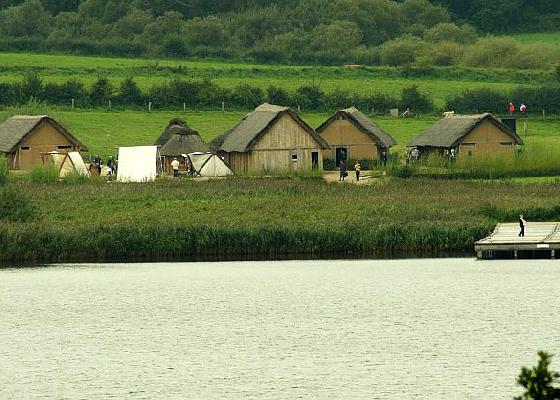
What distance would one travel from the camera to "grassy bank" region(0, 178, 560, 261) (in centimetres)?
5791

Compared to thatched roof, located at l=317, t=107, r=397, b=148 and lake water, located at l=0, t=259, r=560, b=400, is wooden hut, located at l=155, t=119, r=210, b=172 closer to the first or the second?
thatched roof, located at l=317, t=107, r=397, b=148

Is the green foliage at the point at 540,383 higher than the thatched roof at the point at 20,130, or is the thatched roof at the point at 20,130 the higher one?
the thatched roof at the point at 20,130

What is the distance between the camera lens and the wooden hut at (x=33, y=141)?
90812 mm

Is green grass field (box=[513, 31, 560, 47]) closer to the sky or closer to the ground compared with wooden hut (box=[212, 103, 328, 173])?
closer to the sky

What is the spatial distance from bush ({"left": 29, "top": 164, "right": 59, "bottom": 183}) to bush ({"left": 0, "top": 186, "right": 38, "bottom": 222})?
13.7 m

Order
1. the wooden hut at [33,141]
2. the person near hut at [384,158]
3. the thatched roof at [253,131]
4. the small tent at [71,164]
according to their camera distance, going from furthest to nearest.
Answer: the wooden hut at [33,141] < the person near hut at [384,158] < the thatched roof at [253,131] < the small tent at [71,164]

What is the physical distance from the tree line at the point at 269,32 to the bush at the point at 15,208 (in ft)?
257

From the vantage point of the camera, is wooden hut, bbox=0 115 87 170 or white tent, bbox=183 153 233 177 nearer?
white tent, bbox=183 153 233 177

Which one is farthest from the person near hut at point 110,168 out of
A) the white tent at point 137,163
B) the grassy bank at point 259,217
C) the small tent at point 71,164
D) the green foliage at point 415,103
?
the green foliage at point 415,103

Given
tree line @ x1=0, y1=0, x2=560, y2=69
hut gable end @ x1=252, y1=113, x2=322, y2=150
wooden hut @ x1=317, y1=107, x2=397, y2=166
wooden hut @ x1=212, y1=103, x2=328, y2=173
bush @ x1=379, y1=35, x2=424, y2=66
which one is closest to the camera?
wooden hut @ x1=212, y1=103, x2=328, y2=173

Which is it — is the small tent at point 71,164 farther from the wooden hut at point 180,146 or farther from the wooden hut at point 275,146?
the wooden hut at point 275,146

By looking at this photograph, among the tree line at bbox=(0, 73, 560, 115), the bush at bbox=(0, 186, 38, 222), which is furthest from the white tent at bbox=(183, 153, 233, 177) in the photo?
the tree line at bbox=(0, 73, 560, 115)

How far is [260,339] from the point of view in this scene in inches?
1747

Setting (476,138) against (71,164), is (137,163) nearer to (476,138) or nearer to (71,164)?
(71,164)
